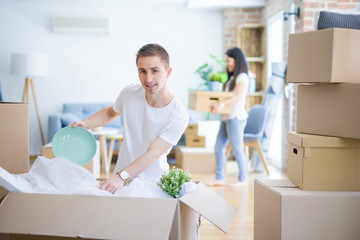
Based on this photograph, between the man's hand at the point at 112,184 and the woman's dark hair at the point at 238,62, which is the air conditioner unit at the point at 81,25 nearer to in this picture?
the woman's dark hair at the point at 238,62

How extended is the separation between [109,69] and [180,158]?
2051mm

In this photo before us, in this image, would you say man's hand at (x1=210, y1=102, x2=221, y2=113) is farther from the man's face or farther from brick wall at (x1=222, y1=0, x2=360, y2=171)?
the man's face

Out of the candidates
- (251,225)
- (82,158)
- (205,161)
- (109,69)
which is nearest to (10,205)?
(82,158)

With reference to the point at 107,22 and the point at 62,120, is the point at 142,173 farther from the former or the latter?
the point at 107,22

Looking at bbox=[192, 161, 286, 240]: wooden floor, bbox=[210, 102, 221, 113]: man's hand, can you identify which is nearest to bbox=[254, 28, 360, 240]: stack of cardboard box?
bbox=[192, 161, 286, 240]: wooden floor

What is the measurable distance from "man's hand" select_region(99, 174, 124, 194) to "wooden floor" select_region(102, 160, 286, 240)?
3.81 ft

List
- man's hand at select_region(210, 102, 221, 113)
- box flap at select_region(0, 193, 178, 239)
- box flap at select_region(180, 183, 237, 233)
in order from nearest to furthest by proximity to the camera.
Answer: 1. box flap at select_region(0, 193, 178, 239)
2. box flap at select_region(180, 183, 237, 233)
3. man's hand at select_region(210, 102, 221, 113)

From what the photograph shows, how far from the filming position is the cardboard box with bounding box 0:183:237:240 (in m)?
1.30

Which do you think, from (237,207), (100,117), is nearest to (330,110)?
(100,117)

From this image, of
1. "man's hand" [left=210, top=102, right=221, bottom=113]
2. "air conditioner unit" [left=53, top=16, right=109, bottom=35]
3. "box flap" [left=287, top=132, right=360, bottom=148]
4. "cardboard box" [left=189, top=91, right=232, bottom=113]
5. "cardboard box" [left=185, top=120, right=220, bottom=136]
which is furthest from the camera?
"air conditioner unit" [left=53, top=16, right=109, bottom=35]

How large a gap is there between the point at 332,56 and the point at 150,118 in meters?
0.89

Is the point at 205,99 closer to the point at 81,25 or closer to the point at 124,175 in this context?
the point at 124,175

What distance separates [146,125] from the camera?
1970mm

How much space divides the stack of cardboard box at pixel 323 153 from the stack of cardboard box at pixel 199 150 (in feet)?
10.4
